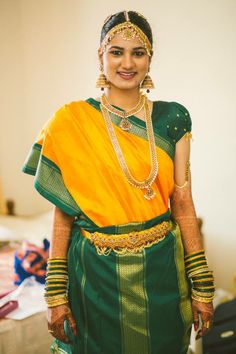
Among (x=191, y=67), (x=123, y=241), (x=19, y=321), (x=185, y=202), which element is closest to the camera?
(x=123, y=241)

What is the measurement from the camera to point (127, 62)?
122 cm

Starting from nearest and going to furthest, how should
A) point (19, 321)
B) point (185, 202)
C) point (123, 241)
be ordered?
point (123, 241), point (185, 202), point (19, 321)

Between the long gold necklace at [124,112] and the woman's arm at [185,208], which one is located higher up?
the long gold necklace at [124,112]

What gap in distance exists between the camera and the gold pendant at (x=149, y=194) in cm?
122

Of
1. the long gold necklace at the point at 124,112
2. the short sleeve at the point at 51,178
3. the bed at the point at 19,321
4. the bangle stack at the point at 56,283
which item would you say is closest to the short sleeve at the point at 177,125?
the long gold necklace at the point at 124,112

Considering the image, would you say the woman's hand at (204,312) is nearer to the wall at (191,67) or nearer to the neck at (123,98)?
the neck at (123,98)

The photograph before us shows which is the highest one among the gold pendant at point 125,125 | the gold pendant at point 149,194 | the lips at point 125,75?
the lips at point 125,75

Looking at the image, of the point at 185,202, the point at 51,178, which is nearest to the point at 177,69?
the point at 185,202

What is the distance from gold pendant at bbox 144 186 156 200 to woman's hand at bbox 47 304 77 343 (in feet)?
1.43

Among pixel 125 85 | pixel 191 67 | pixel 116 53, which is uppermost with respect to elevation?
pixel 191 67

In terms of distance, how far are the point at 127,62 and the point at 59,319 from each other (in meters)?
0.84

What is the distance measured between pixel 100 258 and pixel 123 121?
0.45m

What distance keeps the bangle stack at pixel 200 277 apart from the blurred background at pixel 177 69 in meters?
1.20

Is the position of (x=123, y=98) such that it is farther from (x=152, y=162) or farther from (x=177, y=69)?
(x=177, y=69)
